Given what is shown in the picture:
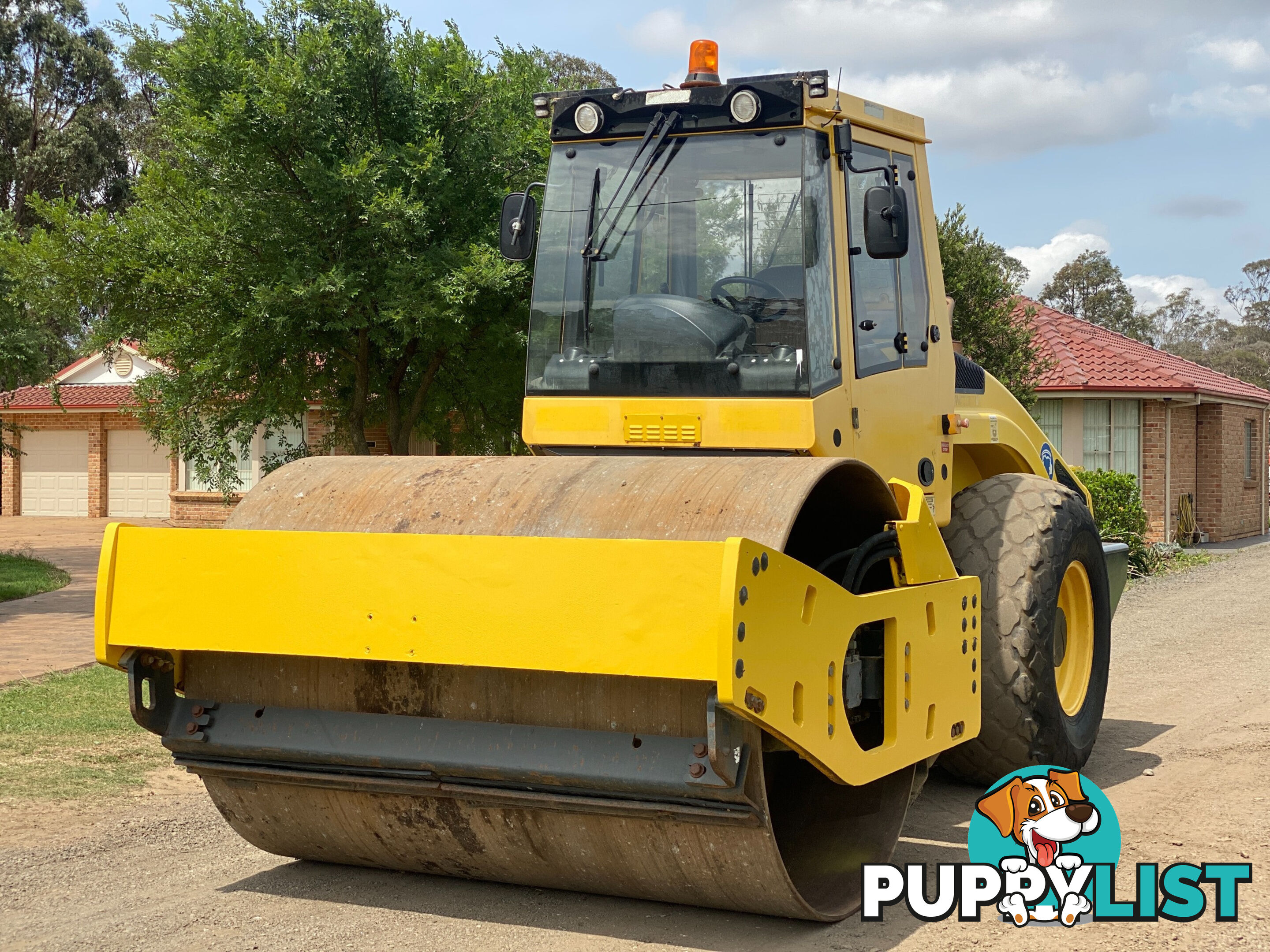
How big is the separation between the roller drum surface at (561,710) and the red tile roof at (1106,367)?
58.2 ft

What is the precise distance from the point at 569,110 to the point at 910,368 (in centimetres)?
191

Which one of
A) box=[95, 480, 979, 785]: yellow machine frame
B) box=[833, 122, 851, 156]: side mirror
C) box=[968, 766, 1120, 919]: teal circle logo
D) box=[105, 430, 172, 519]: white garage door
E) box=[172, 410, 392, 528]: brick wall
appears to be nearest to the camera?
box=[95, 480, 979, 785]: yellow machine frame

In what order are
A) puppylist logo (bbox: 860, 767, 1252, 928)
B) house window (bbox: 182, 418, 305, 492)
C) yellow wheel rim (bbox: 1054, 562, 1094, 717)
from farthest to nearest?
house window (bbox: 182, 418, 305, 492) → yellow wheel rim (bbox: 1054, 562, 1094, 717) → puppylist logo (bbox: 860, 767, 1252, 928)

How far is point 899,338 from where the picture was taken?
610 centimetres

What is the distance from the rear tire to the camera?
598 cm

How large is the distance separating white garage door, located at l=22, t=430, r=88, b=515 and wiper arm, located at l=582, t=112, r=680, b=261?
2955 cm

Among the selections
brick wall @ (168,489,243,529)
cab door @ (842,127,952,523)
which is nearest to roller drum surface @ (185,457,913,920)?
cab door @ (842,127,952,523)

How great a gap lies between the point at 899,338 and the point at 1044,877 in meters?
2.38

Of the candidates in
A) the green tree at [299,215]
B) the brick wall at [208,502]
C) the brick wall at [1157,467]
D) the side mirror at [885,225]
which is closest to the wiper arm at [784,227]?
the side mirror at [885,225]

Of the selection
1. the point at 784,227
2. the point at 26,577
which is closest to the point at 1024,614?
the point at 784,227

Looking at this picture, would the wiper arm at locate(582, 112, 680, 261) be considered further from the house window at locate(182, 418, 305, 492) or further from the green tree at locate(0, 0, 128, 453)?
the green tree at locate(0, 0, 128, 453)

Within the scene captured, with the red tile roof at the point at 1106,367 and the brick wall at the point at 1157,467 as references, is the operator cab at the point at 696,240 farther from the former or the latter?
the brick wall at the point at 1157,467

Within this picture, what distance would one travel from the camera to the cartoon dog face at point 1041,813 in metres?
5.09

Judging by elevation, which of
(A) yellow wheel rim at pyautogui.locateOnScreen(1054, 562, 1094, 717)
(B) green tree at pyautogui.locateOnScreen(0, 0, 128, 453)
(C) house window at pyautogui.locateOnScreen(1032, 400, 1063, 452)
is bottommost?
(A) yellow wheel rim at pyautogui.locateOnScreen(1054, 562, 1094, 717)
